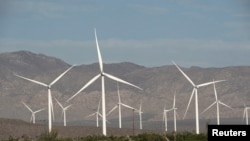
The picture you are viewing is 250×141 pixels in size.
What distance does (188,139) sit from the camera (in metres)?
70.8

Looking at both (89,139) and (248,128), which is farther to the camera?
(89,139)

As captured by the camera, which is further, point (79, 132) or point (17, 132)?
point (79, 132)

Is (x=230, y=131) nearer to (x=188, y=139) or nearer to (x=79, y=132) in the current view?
(x=188, y=139)

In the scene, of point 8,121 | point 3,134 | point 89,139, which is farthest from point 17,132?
point 89,139

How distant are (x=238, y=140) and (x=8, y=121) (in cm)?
12041

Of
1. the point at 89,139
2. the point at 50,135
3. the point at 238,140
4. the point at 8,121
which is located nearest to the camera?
the point at 238,140

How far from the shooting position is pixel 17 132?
406ft

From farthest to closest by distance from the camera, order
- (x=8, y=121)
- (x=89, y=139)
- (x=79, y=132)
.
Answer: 1. (x=8, y=121)
2. (x=79, y=132)
3. (x=89, y=139)

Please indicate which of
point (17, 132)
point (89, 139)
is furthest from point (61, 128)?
point (89, 139)

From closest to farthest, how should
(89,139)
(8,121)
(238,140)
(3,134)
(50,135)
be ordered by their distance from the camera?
(238,140), (50,135), (89,139), (3,134), (8,121)

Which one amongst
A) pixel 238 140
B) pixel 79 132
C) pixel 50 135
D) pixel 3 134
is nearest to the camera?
pixel 238 140

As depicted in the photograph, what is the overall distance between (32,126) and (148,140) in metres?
67.1

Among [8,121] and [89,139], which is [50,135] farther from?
[8,121]

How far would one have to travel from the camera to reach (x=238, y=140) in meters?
25.0
